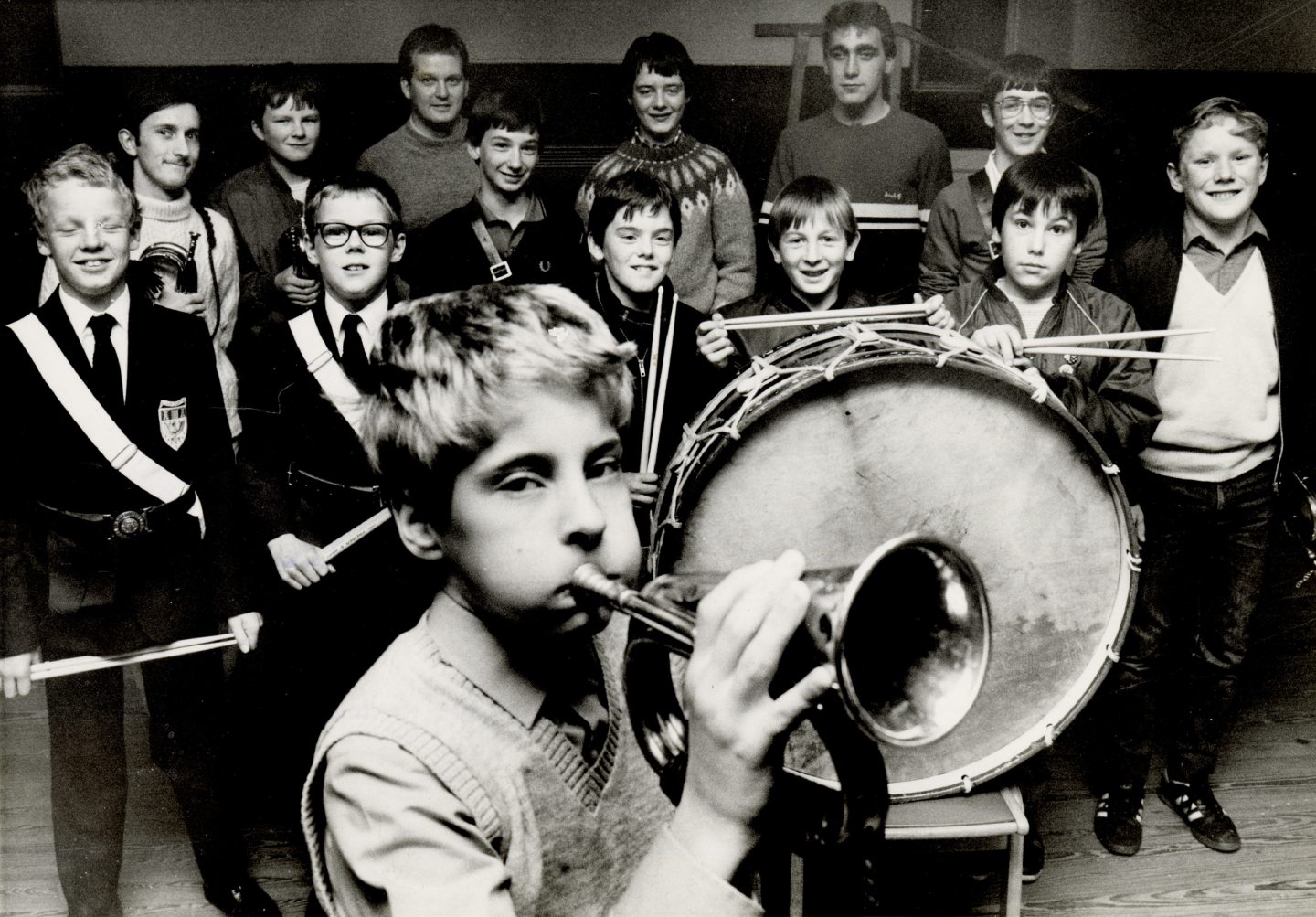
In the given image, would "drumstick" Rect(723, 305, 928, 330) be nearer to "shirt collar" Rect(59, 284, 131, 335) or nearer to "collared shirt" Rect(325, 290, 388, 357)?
"collared shirt" Rect(325, 290, 388, 357)

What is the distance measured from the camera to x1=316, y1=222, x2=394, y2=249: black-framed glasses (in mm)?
2254

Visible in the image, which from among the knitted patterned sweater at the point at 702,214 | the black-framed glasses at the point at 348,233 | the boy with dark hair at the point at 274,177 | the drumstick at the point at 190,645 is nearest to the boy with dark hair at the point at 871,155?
the knitted patterned sweater at the point at 702,214

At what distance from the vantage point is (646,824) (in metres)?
1.17

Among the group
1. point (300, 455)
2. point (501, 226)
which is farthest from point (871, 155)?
point (300, 455)

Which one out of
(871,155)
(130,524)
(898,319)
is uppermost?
(871,155)

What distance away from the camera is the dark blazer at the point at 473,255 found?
2.42 metres

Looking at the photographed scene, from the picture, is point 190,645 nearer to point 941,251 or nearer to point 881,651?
point 881,651

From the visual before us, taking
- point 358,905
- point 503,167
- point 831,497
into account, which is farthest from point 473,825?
point 503,167

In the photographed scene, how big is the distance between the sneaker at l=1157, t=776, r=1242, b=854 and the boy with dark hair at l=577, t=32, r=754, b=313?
1506 mm

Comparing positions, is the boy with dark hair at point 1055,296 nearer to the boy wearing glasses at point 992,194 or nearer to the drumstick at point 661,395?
the boy wearing glasses at point 992,194

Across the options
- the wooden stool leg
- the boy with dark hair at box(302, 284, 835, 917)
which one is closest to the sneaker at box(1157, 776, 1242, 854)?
the wooden stool leg

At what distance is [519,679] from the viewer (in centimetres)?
105

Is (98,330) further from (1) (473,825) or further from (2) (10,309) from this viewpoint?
(1) (473,825)

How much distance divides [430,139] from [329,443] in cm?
84
